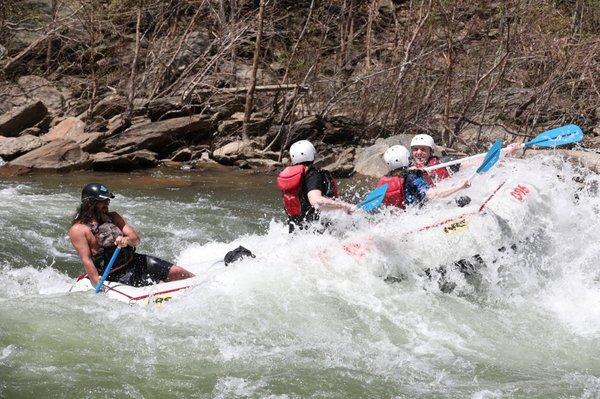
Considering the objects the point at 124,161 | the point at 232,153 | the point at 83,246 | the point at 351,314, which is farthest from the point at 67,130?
the point at 351,314

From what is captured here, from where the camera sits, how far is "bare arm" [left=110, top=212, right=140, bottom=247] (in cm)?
532

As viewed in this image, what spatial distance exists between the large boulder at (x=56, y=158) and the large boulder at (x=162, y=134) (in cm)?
74

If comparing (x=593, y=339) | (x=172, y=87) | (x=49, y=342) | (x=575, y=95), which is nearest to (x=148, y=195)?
(x=172, y=87)

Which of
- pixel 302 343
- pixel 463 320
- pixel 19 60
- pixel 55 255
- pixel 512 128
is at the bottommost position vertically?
pixel 512 128

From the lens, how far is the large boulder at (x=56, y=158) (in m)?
11.4

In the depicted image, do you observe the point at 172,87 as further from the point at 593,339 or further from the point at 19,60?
the point at 593,339

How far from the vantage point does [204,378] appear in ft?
13.4

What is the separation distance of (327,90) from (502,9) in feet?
11.6

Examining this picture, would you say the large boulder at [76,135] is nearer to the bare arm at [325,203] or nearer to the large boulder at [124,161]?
the large boulder at [124,161]

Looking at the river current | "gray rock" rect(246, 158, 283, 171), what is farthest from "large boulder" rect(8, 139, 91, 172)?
the river current

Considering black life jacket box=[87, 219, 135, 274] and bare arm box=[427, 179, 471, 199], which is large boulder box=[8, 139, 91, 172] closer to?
black life jacket box=[87, 219, 135, 274]

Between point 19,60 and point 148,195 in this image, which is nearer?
point 148,195

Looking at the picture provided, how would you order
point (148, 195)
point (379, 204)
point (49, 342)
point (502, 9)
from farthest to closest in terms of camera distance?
1. point (502, 9)
2. point (148, 195)
3. point (379, 204)
4. point (49, 342)

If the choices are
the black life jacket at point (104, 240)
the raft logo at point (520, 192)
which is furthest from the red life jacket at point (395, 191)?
the black life jacket at point (104, 240)
